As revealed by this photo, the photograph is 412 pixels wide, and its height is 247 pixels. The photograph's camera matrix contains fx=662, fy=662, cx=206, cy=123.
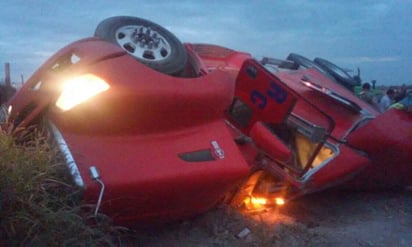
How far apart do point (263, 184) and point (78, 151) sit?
1.97 meters

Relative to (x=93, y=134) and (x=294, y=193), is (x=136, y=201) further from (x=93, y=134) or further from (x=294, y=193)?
(x=294, y=193)

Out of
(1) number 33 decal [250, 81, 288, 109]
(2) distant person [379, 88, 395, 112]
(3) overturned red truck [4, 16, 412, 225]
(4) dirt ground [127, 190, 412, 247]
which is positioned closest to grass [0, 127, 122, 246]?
(3) overturned red truck [4, 16, 412, 225]

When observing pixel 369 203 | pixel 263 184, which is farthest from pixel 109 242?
pixel 369 203

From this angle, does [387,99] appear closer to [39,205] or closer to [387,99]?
[387,99]

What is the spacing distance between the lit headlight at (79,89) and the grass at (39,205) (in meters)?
0.53

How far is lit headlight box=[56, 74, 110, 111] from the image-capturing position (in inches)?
167

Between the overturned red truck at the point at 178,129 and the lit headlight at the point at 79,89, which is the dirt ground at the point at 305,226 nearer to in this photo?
the overturned red truck at the point at 178,129

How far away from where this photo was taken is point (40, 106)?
4422mm

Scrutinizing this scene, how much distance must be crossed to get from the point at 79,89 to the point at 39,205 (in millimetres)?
1084

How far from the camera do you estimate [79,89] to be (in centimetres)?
427

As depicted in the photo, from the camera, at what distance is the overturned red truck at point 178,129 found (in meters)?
4.18

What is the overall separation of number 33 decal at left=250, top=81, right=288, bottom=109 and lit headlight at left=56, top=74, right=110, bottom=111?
60.6 inches

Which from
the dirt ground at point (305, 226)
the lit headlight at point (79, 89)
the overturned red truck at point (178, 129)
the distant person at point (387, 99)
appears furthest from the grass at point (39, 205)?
the distant person at point (387, 99)

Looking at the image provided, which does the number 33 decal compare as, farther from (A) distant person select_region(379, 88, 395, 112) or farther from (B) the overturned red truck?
(A) distant person select_region(379, 88, 395, 112)
